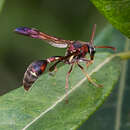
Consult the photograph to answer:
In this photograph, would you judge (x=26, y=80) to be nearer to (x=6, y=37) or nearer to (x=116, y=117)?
(x=116, y=117)

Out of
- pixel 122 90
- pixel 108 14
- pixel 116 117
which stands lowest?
pixel 116 117

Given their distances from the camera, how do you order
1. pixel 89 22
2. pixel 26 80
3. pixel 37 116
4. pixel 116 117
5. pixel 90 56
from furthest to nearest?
1. pixel 89 22
2. pixel 116 117
3. pixel 90 56
4. pixel 26 80
5. pixel 37 116

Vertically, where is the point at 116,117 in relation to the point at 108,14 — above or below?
below

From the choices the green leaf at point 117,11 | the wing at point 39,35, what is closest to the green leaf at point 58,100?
the wing at point 39,35

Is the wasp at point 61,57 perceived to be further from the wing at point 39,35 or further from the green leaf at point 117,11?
the green leaf at point 117,11

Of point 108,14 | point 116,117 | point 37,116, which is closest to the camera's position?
point 108,14

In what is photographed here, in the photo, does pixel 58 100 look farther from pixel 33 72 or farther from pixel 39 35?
pixel 39 35

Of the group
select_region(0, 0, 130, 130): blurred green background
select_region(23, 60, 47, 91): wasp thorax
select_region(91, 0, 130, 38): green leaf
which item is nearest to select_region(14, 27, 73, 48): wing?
select_region(23, 60, 47, 91): wasp thorax

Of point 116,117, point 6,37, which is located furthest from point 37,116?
point 6,37
